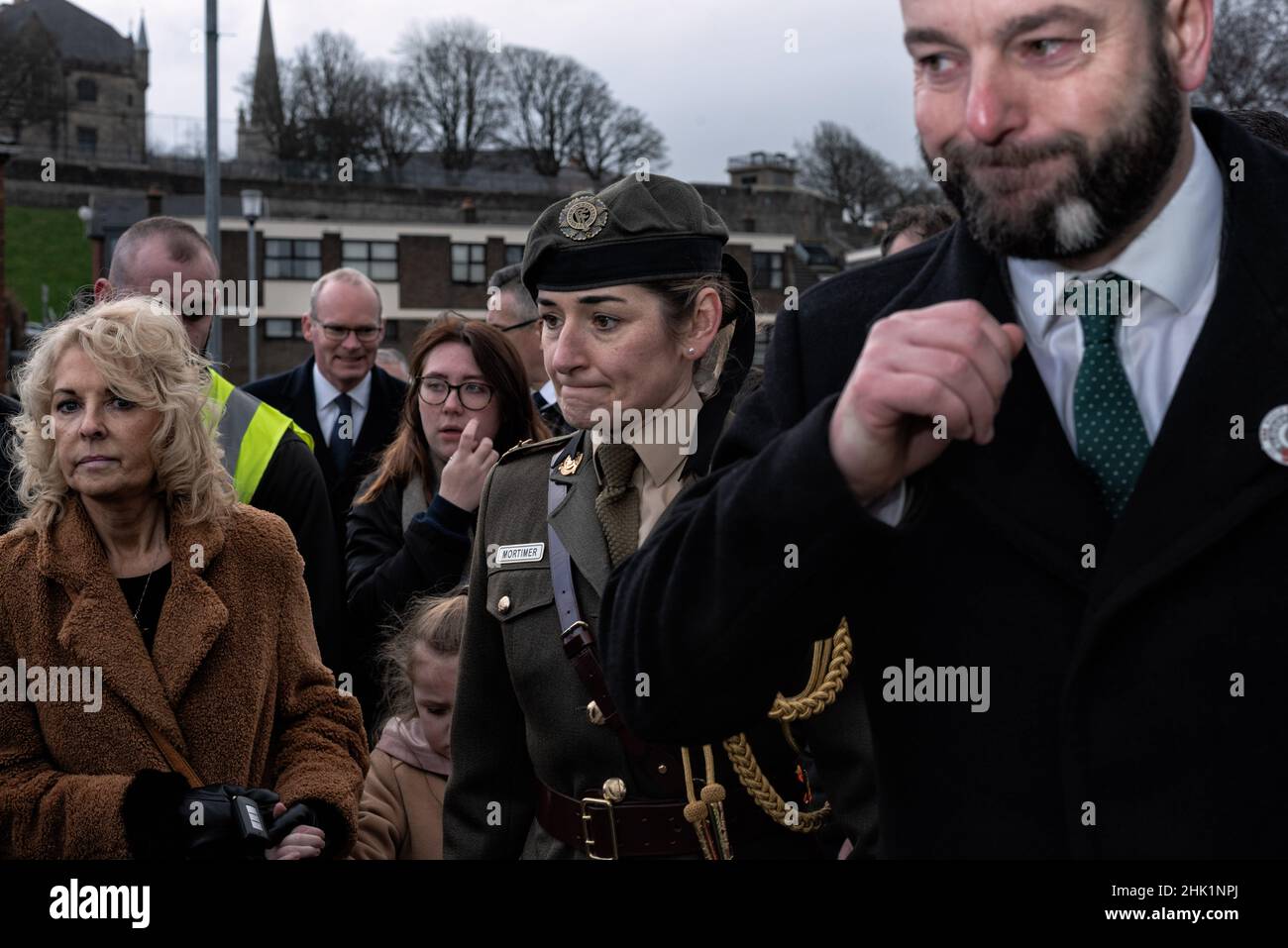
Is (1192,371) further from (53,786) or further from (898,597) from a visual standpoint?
(53,786)

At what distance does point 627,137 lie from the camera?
75375mm

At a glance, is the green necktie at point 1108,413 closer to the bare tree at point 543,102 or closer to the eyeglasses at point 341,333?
the eyeglasses at point 341,333

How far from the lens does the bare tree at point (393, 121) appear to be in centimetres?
7731

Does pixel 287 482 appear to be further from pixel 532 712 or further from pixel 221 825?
pixel 532 712

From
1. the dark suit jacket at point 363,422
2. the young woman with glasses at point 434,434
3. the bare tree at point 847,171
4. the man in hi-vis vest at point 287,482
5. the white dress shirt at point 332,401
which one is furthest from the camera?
the bare tree at point 847,171

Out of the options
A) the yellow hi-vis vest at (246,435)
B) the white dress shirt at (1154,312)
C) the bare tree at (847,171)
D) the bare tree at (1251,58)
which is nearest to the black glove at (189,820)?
the yellow hi-vis vest at (246,435)

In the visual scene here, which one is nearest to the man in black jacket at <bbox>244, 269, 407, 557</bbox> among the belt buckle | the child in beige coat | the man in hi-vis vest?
the man in hi-vis vest

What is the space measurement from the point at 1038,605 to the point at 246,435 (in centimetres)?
398

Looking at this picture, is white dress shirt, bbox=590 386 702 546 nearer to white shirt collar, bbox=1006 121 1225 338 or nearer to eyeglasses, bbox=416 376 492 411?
white shirt collar, bbox=1006 121 1225 338

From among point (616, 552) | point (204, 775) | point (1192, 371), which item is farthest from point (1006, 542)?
point (204, 775)

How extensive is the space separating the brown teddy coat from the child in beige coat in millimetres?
564

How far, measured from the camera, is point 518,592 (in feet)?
10.7

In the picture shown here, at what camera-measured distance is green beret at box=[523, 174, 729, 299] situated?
3283 millimetres

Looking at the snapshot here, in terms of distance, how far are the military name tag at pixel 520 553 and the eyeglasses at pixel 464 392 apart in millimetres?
2329
